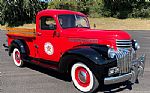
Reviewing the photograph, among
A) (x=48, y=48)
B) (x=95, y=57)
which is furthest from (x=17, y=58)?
(x=95, y=57)

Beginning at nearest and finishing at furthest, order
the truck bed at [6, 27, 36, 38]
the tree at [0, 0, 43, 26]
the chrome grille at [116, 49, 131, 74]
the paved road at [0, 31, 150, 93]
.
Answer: the chrome grille at [116, 49, 131, 74] < the paved road at [0, 31, 150, 93] < the truck bed at [6, 27, 36, 38] < the tree at [0, 0, 43, 26]

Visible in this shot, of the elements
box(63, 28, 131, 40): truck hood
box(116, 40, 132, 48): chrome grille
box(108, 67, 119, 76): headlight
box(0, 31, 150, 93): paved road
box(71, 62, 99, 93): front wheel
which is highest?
box(63, 28, 131, 40): truck hood

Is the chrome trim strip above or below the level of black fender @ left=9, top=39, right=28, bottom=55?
below

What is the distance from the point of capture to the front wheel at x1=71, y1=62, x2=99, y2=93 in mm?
6867

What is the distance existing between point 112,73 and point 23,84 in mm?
2489

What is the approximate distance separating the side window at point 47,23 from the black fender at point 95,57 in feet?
4.19

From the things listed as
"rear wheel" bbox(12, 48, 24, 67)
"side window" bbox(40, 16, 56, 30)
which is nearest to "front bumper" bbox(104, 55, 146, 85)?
"side window" bbox(40, 16, 56, 30)

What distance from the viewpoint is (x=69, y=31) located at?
7914 millimetres

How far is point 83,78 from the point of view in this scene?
7.14 metres

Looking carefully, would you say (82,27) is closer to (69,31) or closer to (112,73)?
(69,31)

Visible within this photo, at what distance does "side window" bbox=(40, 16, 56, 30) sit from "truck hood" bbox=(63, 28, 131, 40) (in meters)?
0.53

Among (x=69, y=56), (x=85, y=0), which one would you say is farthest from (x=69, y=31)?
(x=85, y=0)

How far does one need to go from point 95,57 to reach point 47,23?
2497mm

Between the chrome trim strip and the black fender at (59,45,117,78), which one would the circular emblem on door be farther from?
the chrome trim strip
